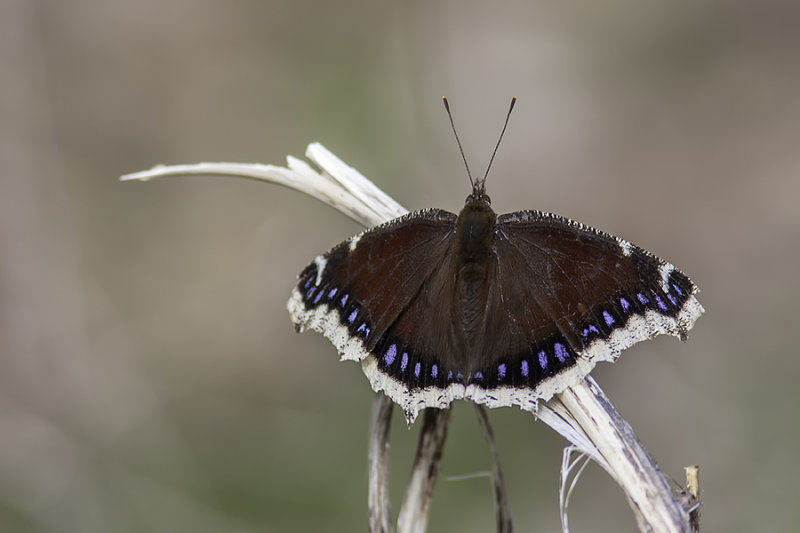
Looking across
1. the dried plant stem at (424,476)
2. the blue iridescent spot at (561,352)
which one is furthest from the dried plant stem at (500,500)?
the blue iridescent spot at (561,352)

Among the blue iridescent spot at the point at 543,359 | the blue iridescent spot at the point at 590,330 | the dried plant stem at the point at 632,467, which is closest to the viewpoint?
the dried plant stem at the point at 632,467

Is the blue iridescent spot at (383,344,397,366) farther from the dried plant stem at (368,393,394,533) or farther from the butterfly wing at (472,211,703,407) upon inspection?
the butterfly wing at (472,211,703,407)

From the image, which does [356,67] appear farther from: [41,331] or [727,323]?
[727,323]

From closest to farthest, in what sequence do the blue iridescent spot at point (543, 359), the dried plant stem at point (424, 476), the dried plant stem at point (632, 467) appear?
the dried plant stem at point (632, 467) → the dried plant stem at point (424, 476) → the blue iridescent spot at point (543, 359)

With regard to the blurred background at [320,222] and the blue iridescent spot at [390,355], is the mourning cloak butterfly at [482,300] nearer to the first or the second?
the blue iridescent spot at [390,355]

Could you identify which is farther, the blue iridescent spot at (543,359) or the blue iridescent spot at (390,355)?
the blue iridescent spot at (390,355)

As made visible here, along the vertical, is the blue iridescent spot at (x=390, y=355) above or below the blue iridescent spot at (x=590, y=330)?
below
